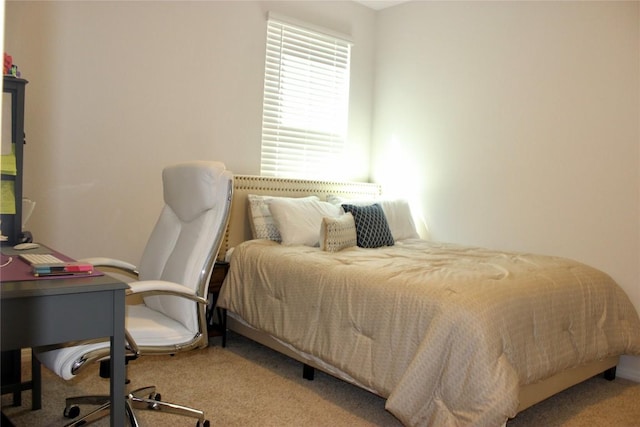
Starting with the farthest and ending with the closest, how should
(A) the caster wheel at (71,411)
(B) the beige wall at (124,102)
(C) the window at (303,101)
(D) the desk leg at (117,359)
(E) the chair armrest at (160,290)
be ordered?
(C) the window at (303,101), (B) the beige wall at (124,102), (A) the caster wheel at (71,411), (E) the chair armrest at (160,290), (D) the desk leg at (117,359)

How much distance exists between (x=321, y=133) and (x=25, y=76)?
2206 millimetres

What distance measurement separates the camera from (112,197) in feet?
10.9

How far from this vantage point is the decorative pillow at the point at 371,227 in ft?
11.2

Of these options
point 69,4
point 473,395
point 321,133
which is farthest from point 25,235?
point 321,133

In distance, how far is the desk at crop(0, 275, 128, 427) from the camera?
1.32m

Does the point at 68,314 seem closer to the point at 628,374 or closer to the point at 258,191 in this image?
the point at 258,191

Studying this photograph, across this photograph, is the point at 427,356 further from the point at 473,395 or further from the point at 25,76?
the point at 25,76

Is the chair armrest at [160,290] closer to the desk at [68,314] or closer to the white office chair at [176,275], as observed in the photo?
the white office chair at [176,275]

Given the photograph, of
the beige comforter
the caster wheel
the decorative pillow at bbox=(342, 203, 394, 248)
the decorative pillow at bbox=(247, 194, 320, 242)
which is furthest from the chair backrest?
the decorative pillow at bbox=(342, 203, 394, 248)

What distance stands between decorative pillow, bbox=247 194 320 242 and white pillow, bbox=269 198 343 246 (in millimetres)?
77

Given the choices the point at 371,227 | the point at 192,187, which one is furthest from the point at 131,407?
the point at 371,227

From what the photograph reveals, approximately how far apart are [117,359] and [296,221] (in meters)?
2.04

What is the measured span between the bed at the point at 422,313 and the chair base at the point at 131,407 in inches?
28.4

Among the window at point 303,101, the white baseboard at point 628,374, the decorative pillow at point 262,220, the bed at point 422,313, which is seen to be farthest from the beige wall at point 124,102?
the white baseboard at point 628,374
